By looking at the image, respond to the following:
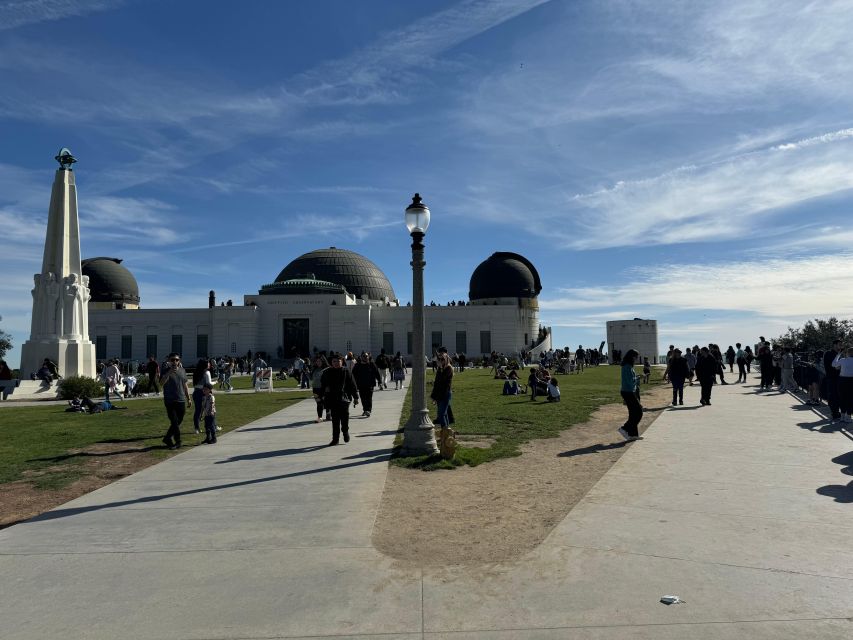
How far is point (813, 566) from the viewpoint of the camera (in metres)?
4.65

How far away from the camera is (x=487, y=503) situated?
6.94m

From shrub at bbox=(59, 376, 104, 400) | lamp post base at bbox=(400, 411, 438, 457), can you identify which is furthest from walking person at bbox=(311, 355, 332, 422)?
shrub at bbox=(59, 376, 104, 400)

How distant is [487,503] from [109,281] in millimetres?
70480

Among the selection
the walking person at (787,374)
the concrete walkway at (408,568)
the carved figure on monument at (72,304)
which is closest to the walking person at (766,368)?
the walking person at (787,374)

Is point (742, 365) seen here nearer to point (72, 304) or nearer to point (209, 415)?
point (209, 415)

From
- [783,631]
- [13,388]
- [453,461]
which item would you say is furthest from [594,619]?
[13,388]

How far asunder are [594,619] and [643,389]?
2161 cm

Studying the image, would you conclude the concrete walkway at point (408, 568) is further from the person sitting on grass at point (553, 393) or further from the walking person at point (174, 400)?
the person sitting on grass at point (553, 393)

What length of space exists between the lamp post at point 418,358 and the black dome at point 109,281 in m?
65.5

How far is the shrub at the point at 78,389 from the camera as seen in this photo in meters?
23.3

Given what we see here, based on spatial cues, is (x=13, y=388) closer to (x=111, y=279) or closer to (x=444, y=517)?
(x=444, y=517)

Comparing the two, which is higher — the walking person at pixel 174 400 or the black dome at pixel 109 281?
the black dome at pixel 109 281

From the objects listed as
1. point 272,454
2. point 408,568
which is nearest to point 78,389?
point 272,454

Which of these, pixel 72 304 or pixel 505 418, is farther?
pixel 72 304
